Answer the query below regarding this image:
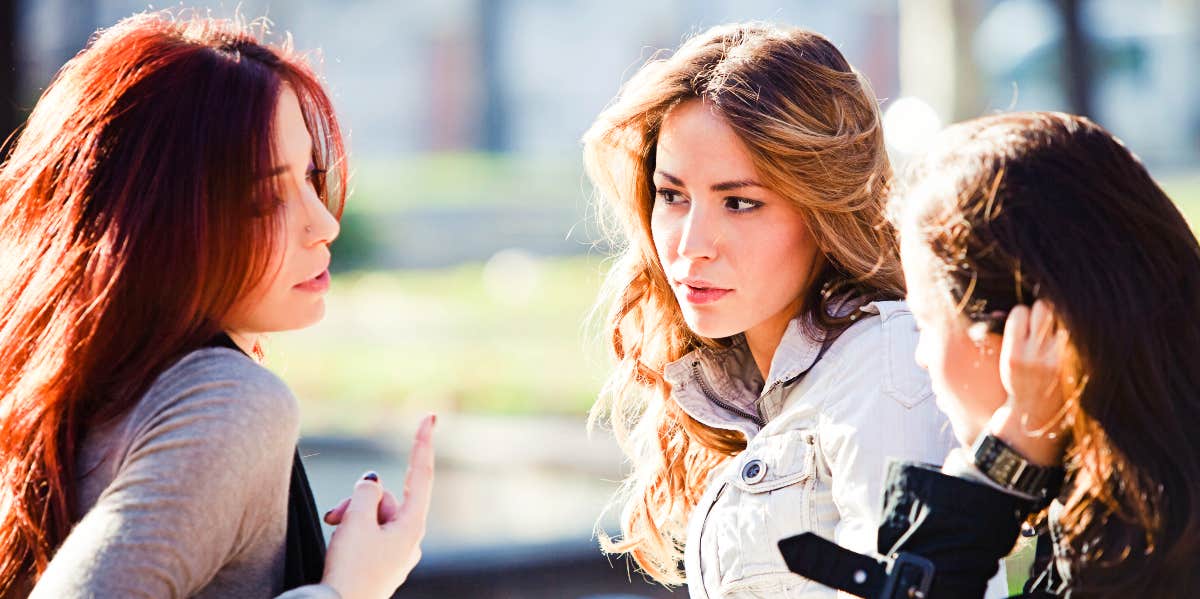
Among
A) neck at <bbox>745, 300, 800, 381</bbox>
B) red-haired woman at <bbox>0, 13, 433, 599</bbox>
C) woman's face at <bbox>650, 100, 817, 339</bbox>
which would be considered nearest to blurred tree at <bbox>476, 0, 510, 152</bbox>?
neck at <bbox>745, 300, 800, 381</bbox>

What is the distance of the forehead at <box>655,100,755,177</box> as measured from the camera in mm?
2260

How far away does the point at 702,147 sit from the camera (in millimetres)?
2303

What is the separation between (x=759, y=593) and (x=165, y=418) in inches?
39.7

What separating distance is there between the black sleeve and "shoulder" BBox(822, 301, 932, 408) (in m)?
0.49

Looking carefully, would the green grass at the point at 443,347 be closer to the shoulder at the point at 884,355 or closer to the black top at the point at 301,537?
the shoulder at the point at 884,355

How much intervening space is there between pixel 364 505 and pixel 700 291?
0.77 metres

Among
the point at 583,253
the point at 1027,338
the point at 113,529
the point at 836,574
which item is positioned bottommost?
the point at 583,253

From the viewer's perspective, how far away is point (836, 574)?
1527 mm

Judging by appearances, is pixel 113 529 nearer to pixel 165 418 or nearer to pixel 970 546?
pixel 165 418

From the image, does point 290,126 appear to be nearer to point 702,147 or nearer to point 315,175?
point 315,175

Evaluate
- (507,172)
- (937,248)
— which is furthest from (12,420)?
(507,172)

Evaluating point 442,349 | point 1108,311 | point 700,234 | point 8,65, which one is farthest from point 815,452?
point 442,349

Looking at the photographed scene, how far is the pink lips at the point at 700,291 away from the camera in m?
2.28

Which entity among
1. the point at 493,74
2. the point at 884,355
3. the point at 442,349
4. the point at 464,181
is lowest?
the point at 442,349
